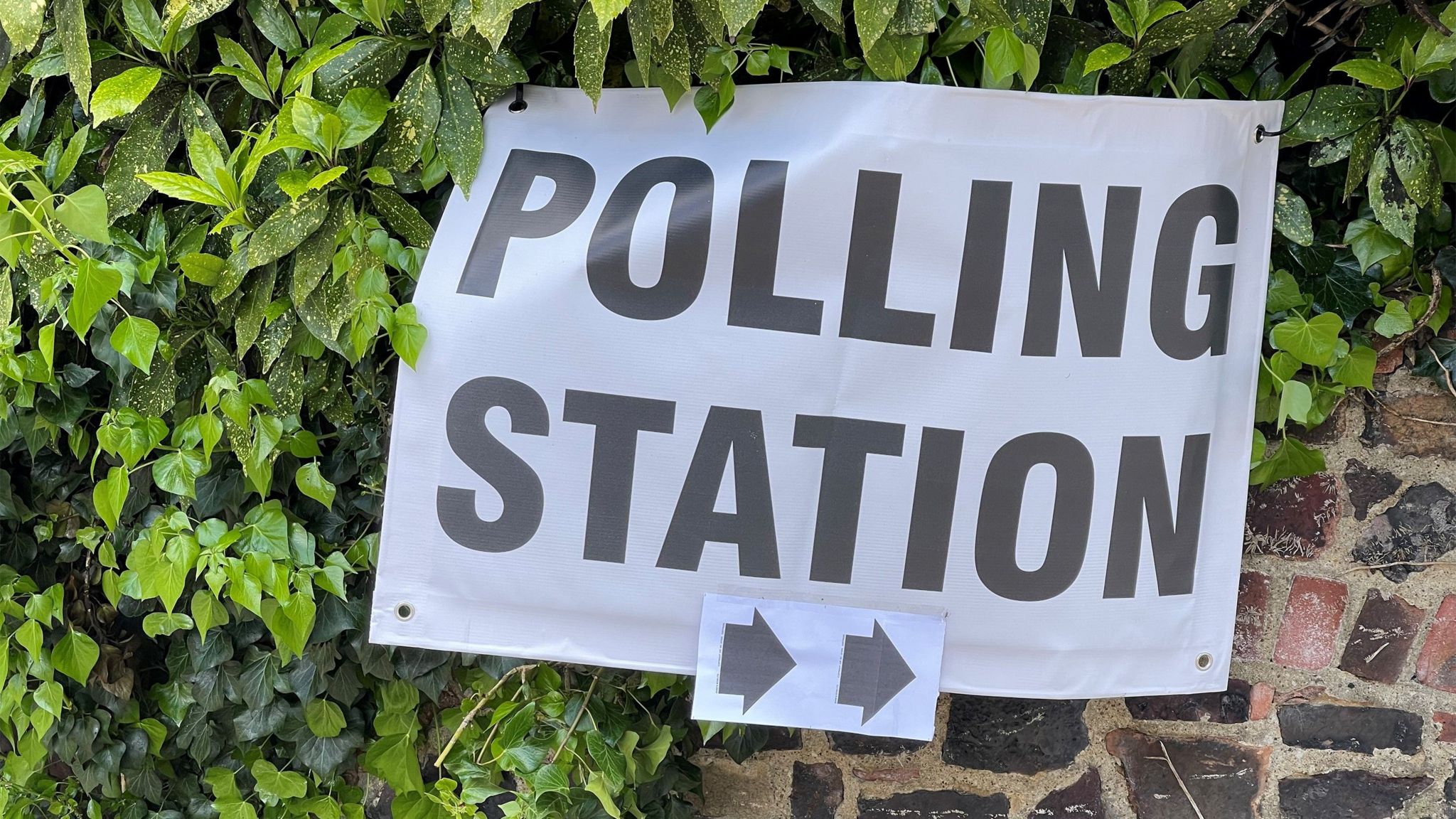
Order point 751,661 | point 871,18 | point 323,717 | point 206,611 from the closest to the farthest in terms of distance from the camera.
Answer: point 871,18, point 751,661, point 206,611, point 323,717

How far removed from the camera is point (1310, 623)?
1124 mm

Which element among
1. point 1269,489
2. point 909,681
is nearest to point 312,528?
point 909,681

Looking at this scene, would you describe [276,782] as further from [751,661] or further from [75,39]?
[75,39]

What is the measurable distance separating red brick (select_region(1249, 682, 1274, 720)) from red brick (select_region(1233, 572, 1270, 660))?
0.04 meters

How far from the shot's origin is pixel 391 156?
1.04m

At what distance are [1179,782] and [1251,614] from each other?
0.22 m

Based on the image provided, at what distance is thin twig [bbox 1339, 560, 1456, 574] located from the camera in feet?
3.60

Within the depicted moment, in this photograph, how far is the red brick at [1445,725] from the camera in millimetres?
1117

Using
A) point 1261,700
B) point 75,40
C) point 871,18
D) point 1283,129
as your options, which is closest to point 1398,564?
point 1261,700

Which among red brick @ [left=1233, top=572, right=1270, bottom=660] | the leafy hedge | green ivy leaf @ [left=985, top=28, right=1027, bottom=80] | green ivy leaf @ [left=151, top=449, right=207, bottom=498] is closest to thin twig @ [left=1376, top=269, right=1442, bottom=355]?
the leafy hedge

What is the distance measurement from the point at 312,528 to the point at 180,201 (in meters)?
0.43

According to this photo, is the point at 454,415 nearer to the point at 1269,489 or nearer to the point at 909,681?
the point at 909,681

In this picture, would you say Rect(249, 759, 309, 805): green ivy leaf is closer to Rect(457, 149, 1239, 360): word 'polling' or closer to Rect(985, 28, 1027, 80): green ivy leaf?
Rect(457, 149, 1239, 360): word 'polling'

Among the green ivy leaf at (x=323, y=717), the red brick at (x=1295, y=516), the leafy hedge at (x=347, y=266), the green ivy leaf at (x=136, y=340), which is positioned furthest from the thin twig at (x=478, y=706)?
A: the red brick at (x=1295, y=516)
